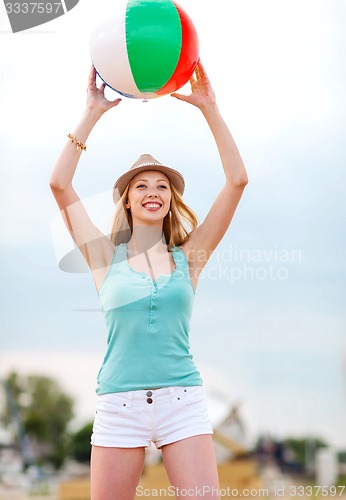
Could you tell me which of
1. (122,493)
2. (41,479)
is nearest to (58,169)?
(122,493)

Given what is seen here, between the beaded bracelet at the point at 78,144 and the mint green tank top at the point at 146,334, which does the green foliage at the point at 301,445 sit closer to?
the mint green tank top at the point at 146,334

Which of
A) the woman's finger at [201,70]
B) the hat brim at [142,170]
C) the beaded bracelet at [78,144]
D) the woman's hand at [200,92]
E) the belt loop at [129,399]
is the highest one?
the woman's finger at [201,70]

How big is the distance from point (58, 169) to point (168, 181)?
43 centimetres

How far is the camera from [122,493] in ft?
7.70

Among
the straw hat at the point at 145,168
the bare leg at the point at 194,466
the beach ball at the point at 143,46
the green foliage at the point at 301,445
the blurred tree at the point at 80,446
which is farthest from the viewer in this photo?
the blurred tree at the point at 80,446

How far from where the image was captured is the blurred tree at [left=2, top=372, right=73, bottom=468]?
14.2 metres

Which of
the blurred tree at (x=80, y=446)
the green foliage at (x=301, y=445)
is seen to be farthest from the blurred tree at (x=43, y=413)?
the green foliage at (x=301, y=445)

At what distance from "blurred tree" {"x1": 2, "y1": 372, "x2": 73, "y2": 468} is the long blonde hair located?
11681mm

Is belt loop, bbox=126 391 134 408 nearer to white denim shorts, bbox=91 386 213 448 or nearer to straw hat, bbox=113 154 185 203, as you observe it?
white denim shorts, bbox=91 386 213 448

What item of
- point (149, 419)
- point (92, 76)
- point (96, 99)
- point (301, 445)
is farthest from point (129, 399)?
point (301, 445)

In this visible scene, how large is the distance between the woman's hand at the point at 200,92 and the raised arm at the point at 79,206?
1.06ft

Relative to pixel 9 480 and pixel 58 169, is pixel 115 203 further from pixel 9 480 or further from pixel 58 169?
pixel 9 480

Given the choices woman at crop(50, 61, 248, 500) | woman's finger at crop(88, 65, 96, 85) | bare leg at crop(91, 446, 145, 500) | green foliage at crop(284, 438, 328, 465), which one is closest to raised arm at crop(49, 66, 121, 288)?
woman at crop(50, 61, 248, 500)

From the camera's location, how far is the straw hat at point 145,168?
270 cm
